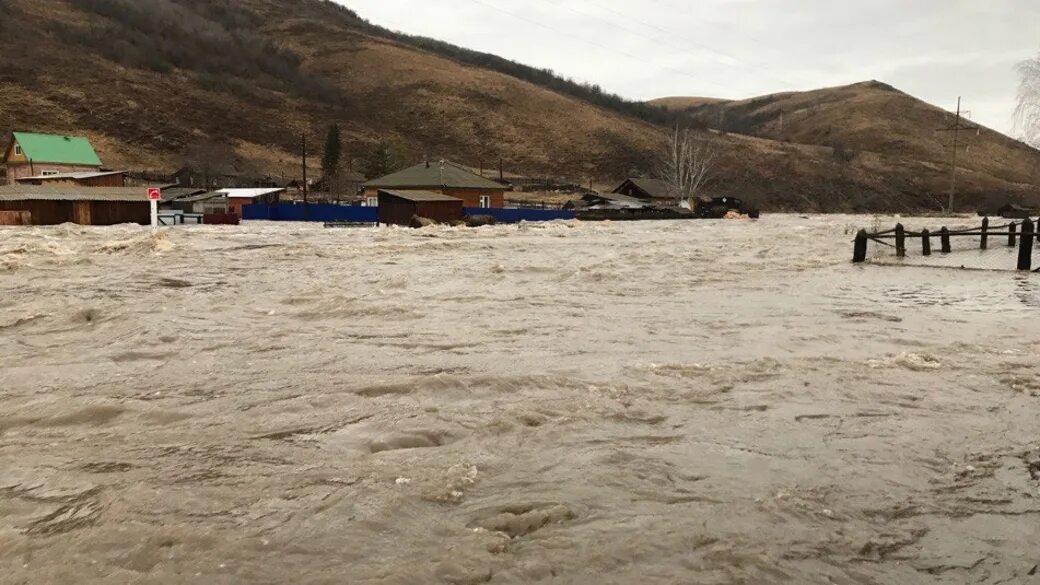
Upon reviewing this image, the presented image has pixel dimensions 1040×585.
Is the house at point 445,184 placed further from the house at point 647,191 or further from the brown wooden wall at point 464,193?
the house at point 647,191

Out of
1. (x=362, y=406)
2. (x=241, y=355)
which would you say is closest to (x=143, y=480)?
(x=362, y=406)

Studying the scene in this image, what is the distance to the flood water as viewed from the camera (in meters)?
4.48

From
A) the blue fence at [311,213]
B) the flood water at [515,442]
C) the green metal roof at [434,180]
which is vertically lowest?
the flood water at [515,442]

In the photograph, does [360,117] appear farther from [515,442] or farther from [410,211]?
[515,442]

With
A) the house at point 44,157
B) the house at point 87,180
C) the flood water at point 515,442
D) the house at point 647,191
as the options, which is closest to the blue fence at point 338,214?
the house at point 87,180

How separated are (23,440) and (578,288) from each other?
13.0 m

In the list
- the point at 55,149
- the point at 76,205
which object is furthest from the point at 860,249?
the point at 55,149

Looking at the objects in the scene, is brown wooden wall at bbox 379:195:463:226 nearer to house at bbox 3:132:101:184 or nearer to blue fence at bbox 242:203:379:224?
blue fence at bbox 242:203:379:224

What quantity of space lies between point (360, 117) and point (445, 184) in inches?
2913

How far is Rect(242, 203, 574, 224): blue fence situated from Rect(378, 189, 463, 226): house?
2.07m

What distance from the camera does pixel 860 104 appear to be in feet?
627

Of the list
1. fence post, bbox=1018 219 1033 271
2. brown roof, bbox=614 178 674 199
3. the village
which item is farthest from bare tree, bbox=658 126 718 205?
fence post, bbox=1018 219 1033 271

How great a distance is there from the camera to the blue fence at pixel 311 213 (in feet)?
185

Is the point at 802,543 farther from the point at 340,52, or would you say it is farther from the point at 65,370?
the point at 340,52
